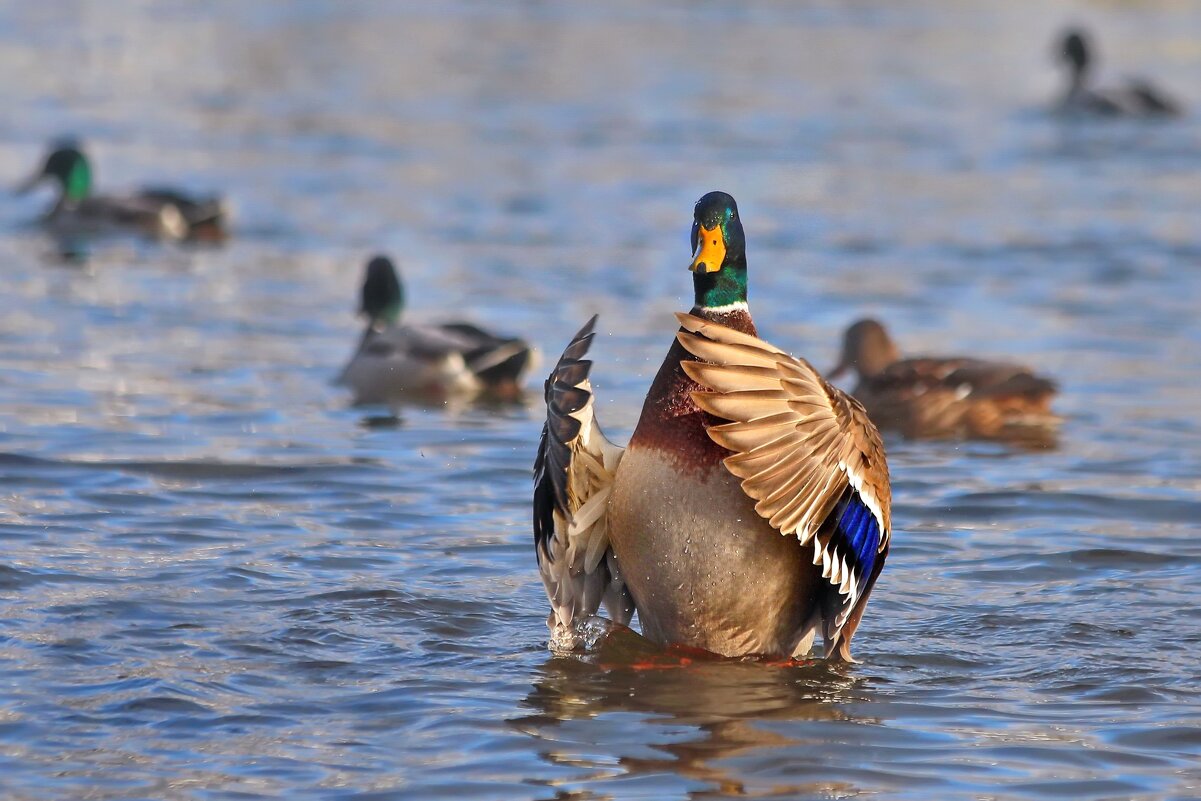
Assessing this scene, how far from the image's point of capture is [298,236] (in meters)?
15.5

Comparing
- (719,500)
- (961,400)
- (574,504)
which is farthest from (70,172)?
(719,500)

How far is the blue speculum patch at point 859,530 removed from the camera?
18.6 ft

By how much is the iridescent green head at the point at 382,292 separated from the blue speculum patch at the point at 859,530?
6.31 meters

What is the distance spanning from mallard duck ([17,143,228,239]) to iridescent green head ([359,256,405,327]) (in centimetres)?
357

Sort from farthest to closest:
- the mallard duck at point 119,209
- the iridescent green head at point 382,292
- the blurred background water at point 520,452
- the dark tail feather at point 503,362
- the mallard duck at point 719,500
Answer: the mallard duck at point 119,209 → the iridescent green head at point 382,292 → the dark tail feather at point 503,362 → the mallard duck at point 719,500 → the blurred background water at point 520,452

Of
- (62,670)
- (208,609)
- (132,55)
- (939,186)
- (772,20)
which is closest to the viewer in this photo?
(62,670)

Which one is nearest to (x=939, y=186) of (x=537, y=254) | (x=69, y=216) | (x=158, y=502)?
(x=537, y=254)

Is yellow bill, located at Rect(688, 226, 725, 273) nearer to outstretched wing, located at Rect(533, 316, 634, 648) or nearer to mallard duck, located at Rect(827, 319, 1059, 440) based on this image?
outstretched wing, located at Rect(533, 316, 634, 648)

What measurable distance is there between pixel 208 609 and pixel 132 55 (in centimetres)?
2123

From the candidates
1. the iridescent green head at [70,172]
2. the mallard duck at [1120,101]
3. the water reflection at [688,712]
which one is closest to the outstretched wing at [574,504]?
the water reflection at [688,712]

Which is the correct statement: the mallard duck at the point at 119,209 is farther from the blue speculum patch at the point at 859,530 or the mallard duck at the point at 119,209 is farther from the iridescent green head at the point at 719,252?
the blue speculum patch at the point at 859,530

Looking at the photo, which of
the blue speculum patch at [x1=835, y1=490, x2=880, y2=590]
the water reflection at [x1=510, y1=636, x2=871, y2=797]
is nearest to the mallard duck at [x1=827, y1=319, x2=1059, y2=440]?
the water reflection at [x1=510, y1=636, x2=871, y2=797]

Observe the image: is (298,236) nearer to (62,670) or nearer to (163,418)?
(163,418)

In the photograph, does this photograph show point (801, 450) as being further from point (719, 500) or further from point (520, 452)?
point (520, 452)
